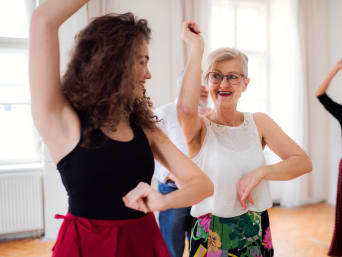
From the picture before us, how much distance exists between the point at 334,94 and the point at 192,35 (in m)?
5.32

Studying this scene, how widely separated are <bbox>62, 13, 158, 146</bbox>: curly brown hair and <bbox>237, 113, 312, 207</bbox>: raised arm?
1.84 feet

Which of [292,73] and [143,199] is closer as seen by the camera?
[143,199]

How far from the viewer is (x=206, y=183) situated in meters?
0.98

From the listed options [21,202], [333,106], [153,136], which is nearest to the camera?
[153,136]

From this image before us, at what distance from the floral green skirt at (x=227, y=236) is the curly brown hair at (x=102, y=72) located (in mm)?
608

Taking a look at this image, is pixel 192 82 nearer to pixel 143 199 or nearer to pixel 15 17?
pixel 143 199

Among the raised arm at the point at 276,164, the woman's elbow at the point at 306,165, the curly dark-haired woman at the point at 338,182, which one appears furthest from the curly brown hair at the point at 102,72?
the curly dark-haired woman at the point at 338,182

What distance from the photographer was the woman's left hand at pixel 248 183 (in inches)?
46.4

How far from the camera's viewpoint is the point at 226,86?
52.4 inches

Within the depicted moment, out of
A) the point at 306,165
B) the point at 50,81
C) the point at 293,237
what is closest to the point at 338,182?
the point at 293,237

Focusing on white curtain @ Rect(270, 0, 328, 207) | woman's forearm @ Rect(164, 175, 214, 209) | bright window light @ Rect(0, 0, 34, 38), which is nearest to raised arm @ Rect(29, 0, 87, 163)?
woman's forearm @ Rect(164, 175, 214, 209)

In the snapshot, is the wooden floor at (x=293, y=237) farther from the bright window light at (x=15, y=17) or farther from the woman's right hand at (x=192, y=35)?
the woman's right hand at (x=192, y=35)

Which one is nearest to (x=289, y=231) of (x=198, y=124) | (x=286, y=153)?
(x=286, y=153)

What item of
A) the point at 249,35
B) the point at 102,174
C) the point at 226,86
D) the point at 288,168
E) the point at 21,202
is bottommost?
the point at 21,202
